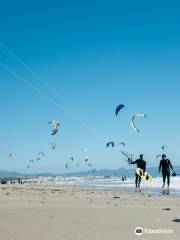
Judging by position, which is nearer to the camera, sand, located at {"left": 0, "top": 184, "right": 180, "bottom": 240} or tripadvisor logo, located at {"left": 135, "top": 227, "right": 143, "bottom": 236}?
sand, located at {"left": 0, "top": 184, "right": 180, "bottom": 240}

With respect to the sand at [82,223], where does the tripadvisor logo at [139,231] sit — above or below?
above

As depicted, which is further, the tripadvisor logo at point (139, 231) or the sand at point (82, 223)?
the tripadvisor logo at point (139, 231)

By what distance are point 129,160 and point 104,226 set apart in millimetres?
14325

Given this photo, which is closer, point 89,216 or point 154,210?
point 89,216

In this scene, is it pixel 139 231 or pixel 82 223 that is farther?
pixel 82 223

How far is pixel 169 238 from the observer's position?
18.7 feet

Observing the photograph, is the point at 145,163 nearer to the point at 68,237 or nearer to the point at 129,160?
the point at 129,160

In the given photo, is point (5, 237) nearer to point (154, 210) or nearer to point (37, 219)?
point (37, 219)

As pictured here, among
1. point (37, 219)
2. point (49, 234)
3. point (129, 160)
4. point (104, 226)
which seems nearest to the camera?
point (49, 234)

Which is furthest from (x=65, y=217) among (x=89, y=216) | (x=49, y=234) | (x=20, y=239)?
(x=20, y=239)

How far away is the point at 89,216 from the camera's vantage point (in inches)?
316

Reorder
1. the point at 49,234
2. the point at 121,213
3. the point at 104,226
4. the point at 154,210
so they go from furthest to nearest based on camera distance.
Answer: the point at 154,210 → the point at 121,213 → the point at 104,226 → the point at 49,234

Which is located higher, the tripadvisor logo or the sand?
the tripadvisor logo

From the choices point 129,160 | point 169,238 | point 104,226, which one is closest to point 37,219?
point 104,226
